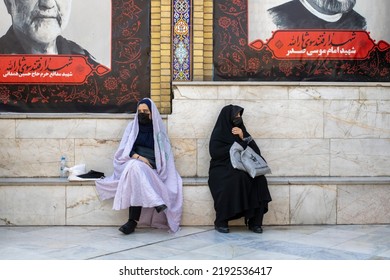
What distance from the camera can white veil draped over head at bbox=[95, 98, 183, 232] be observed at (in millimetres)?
5355

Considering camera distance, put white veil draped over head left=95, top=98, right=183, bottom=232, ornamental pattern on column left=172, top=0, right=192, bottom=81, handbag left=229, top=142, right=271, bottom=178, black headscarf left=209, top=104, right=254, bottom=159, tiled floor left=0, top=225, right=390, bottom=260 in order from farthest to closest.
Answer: ornamental pattern on column left=172, top=0, right=192, bottom=81 → black headscarf left=209, top=104, right=254, bottom=159 → handbag left=229, top=142, right=271, bottom=178 → white veil draped over head left=95, top=98, right=183, bottom=232 → tiled floor left=0, top=225, right=390, bottom=260

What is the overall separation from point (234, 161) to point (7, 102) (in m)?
3.37

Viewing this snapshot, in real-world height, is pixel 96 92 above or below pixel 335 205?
above

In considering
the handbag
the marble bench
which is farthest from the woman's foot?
the handbag

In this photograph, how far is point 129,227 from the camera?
17.8 ft

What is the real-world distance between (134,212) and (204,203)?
87 cm

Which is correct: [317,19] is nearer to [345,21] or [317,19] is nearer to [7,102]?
[345,21]

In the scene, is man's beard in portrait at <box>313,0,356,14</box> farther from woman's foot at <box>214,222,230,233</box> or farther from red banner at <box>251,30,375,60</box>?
woman's foot at <box>214,222,230,233</box>

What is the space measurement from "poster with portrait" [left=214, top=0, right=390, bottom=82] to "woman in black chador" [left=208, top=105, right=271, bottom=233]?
54.9 inches

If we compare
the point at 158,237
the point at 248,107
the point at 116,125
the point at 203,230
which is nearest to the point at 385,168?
the point at 248,107

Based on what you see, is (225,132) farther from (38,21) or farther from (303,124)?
(38,21)

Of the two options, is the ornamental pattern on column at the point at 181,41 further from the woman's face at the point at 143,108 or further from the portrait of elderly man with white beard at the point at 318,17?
the portrait of elderly man with white beard at the point at 318,17

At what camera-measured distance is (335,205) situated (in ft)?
19.3

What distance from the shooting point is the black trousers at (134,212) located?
5.42 meters
